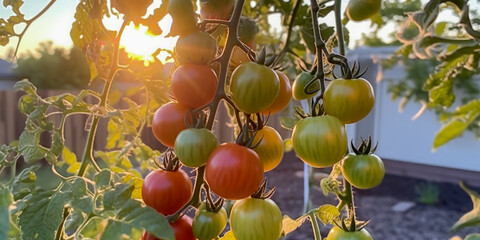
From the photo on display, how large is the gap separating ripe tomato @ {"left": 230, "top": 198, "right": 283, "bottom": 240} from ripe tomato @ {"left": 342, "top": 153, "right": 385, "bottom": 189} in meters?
0.08

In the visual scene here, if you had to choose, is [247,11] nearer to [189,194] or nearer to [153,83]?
[153,83]

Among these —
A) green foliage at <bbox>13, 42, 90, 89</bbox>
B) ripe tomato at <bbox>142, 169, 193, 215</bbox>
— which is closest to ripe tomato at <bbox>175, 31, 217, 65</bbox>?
ripe tomato at <bbox>142, 169, 193, 215</bbox>

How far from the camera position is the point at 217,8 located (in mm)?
460

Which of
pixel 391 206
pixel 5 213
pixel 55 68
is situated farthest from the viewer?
pixel 55 68

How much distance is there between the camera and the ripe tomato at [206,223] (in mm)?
381

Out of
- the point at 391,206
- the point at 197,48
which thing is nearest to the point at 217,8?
the point at 197,48

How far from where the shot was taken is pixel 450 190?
5488 mm

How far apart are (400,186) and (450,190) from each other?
0.57 m

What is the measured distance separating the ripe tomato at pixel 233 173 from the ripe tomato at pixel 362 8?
19 cm

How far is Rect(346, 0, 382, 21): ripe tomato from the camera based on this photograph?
453mm

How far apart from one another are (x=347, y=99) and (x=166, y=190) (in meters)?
0.18

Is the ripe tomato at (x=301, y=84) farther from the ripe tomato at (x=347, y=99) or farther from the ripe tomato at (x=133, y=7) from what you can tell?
the ripe tomato at (x=133, y=7)

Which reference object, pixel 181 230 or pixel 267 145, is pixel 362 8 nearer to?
pixel 267 145

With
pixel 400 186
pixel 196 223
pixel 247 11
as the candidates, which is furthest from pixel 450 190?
pixel 196 223
